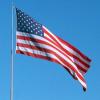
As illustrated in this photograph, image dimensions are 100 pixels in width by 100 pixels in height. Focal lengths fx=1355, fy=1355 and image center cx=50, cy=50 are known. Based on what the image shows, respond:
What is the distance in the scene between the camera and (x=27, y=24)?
87.6 metres

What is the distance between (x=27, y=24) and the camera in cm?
8762

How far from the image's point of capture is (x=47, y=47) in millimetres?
87062

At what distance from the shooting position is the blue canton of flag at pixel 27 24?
286 feet

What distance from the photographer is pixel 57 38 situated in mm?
87938

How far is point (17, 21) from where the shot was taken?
287 ft

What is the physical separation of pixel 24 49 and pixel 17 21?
225 cm

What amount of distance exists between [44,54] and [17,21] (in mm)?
2834

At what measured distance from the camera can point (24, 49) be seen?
86.1 meters

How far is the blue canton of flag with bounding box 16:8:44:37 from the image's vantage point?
3438 inches

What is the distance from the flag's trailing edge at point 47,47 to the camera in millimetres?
86562

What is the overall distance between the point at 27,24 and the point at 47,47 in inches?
80.7

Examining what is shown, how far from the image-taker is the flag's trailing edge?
284 ft

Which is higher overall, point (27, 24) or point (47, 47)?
point (27, 24)

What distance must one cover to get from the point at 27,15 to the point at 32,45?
2.34 m
